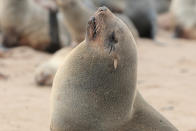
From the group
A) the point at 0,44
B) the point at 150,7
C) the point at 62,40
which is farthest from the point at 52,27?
the point at 150,7

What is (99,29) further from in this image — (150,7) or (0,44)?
(150,7)

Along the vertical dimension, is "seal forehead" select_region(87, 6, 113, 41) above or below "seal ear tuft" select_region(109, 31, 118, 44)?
above

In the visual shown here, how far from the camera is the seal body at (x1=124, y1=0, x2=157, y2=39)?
1171 centimetres

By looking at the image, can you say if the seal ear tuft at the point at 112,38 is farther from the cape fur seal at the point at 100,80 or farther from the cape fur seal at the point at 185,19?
the cape fur seal at the point at 185,19

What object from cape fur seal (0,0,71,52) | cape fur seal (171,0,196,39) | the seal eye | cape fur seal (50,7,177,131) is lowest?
cape fur seal (171,0,196,39)

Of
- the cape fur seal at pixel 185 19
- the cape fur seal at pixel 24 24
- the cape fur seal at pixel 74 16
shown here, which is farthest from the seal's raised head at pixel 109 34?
the cape fur seal at pixel 185 19

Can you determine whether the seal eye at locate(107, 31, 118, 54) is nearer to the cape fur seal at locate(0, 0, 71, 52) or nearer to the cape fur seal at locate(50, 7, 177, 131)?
the cape fur seal at locate(50, 7, 177, 131)

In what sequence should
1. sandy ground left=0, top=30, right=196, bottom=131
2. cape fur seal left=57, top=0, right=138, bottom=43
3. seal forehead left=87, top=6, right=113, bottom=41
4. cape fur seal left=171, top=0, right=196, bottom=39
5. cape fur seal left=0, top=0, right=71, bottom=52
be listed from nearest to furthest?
seal forehead left=87, top=6, right=113, bottom=41 → sandy ground left=0, top=30, right=196, bottom=131 → cape fur seal left=57, top=0, right=138, bottom=43 → cape fur seal left=0, top=0, right=71, bottom=52 → cape fur seal left=171, top=0, right=196, bottom=39

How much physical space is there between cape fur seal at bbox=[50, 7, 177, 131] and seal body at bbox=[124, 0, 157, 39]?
8.87 metres

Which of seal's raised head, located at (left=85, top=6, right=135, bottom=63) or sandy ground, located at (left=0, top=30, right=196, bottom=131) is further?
sandy ground, located at (left=0, top=30, right=196, bottom=131)

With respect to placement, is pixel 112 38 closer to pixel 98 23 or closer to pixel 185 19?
pixel 98 23

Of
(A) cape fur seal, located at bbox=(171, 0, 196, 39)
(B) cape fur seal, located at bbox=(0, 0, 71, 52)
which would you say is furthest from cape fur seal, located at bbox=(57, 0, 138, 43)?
(A) cape fur seal, located at bbox=(171, 0, 196, 39)

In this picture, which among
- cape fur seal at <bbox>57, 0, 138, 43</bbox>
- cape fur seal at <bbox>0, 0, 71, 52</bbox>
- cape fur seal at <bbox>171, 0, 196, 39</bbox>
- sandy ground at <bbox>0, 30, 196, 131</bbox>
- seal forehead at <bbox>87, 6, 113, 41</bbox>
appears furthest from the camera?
cape fur seal at <bbox>171, 0, 196, 39</bbox>

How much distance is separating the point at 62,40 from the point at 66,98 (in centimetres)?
612
